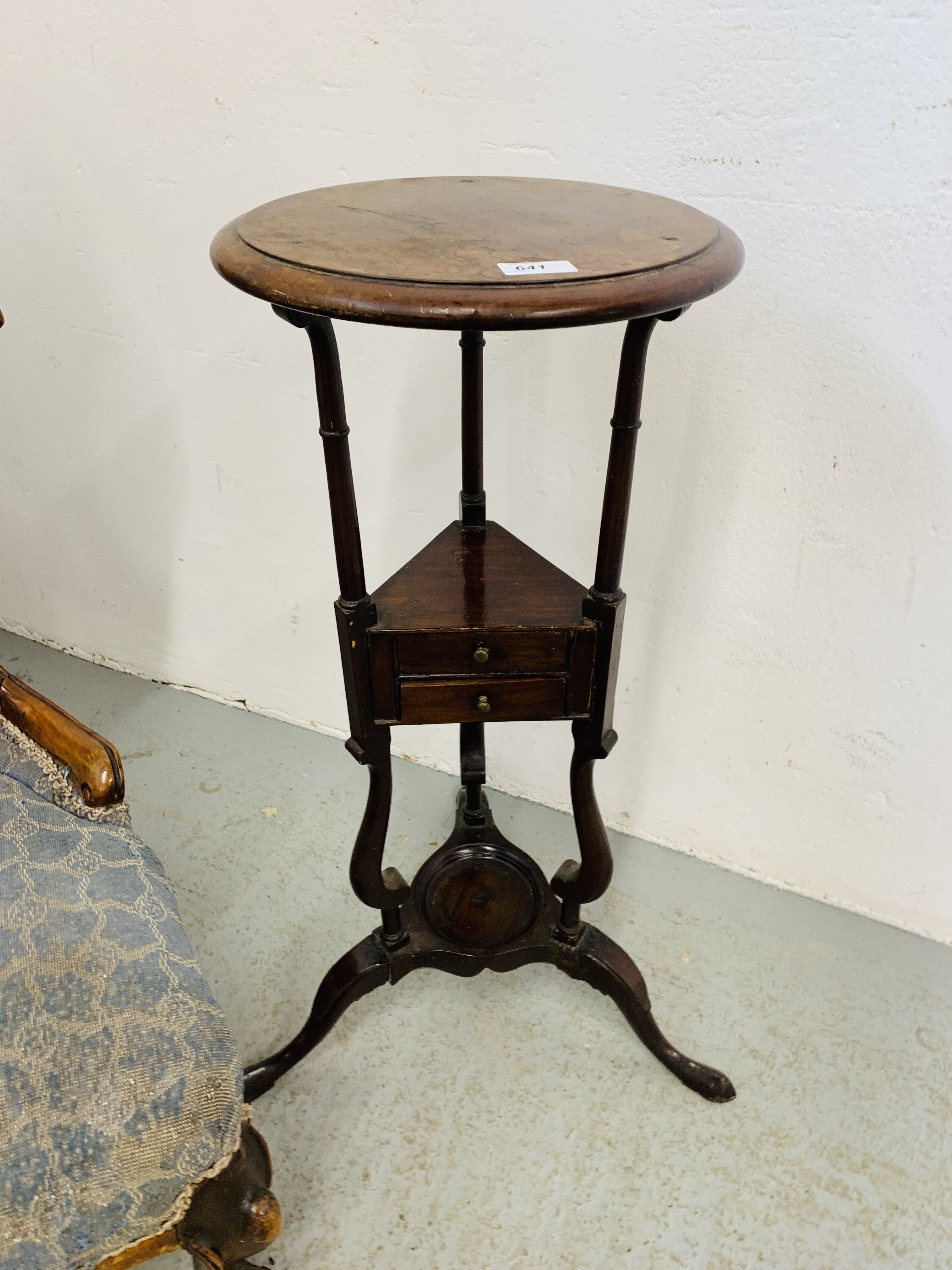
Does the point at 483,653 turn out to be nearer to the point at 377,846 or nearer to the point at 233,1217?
the point at 377,846

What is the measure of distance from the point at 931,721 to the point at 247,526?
139cm

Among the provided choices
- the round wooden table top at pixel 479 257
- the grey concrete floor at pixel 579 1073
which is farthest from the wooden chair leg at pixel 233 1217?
the round wooden table top at pixel 479 257

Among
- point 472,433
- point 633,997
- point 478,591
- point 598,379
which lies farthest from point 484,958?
point 598,379

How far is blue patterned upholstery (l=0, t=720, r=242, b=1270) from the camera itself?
2.65 ft

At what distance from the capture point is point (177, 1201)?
0.86 metres

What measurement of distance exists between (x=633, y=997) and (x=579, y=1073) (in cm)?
16

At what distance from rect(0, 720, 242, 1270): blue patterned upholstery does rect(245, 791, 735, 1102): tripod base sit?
442 millimetres

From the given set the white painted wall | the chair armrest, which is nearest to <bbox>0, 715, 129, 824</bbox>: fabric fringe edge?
the chair armrest

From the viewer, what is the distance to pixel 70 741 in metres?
1.13

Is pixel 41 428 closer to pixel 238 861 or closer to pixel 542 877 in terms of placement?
pixel 238 861

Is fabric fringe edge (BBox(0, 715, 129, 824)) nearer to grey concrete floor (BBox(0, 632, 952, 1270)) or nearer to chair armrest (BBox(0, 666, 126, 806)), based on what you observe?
chair armrest (BBox(0, 666, 126, 806))

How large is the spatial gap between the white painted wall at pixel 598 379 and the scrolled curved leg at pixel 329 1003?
0.61m

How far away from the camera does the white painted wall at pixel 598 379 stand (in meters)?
1.21

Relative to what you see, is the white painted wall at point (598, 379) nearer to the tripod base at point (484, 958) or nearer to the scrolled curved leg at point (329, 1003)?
the tripod base at point (484, 958)
